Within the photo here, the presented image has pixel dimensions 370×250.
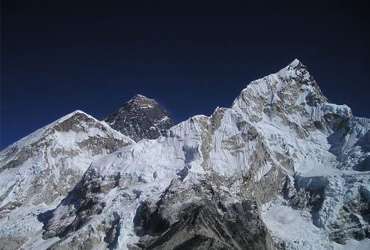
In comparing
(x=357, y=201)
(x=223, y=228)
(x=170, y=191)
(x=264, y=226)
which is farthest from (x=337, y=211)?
(x=170, y=191)

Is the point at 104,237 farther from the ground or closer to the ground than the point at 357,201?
closer to the ground

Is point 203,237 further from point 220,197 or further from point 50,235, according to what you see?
point 50,235

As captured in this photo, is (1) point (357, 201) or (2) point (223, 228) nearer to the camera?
(2) point (223, 228)

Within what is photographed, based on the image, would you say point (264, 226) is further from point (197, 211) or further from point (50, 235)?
point (50, 235)

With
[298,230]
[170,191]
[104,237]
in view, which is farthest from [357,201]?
[104,237]

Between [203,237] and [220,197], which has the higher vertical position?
[220,197]

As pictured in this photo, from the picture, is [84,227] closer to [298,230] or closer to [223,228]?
[223,228]

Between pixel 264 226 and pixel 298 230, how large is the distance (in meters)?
10.9

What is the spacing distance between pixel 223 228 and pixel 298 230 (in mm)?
23622

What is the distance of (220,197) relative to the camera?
636 feet

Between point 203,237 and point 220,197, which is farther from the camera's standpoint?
point 220,197

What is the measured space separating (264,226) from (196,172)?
23.2 meters

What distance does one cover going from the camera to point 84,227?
617ft

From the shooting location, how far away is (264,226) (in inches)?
7549
